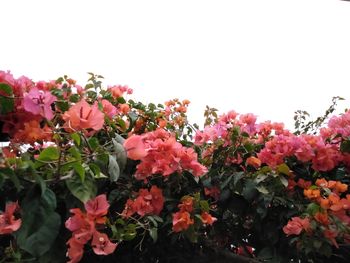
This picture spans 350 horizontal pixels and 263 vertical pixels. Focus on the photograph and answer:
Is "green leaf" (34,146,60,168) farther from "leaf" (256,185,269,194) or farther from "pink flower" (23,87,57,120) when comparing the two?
"leaf" (256,185,269,194)

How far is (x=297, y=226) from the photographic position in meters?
1.03

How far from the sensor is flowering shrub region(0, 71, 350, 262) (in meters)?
0.70

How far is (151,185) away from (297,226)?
1.30ft

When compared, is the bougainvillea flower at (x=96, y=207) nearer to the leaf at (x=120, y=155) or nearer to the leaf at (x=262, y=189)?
the leaf at (x=120, y=155)

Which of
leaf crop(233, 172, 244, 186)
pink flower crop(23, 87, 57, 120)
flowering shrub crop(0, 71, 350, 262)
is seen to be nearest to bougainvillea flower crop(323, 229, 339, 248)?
flowering shrub crop(0, 71, 350, 262)

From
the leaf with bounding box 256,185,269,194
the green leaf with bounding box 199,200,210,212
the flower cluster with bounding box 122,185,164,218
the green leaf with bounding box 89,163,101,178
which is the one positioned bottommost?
the flower cluster with bounding box 122,185,164,218

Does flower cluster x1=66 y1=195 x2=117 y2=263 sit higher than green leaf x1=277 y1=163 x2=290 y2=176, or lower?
lower

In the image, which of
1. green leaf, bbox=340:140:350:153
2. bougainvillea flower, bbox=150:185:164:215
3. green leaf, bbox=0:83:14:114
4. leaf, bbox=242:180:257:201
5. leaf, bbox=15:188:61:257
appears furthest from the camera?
green leaf, bbox=340:140:350:153

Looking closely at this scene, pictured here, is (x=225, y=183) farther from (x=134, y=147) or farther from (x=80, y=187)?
(x=80, y=187)

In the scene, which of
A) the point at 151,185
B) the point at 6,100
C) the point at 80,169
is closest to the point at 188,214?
the point at 151,185

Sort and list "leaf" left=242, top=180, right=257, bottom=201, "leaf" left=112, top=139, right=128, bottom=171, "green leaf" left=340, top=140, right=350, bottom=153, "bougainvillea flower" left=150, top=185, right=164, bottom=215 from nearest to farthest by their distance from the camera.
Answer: "leaf" left=112, top=139, right=128, bottom=171 < "bougainvillea flower" left=150, top=185, right=164, bottom=215 < "leaf" left=242, top=180, right=257, bottom=201 < "green leaf" left=340, top=140, right=350, bottom=153

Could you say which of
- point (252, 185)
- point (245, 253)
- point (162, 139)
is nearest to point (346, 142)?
point (252, 185)

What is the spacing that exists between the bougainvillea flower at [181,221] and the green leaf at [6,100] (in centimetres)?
46

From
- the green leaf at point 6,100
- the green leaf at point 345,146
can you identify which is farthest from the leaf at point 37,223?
the green leaf at point 345,146
